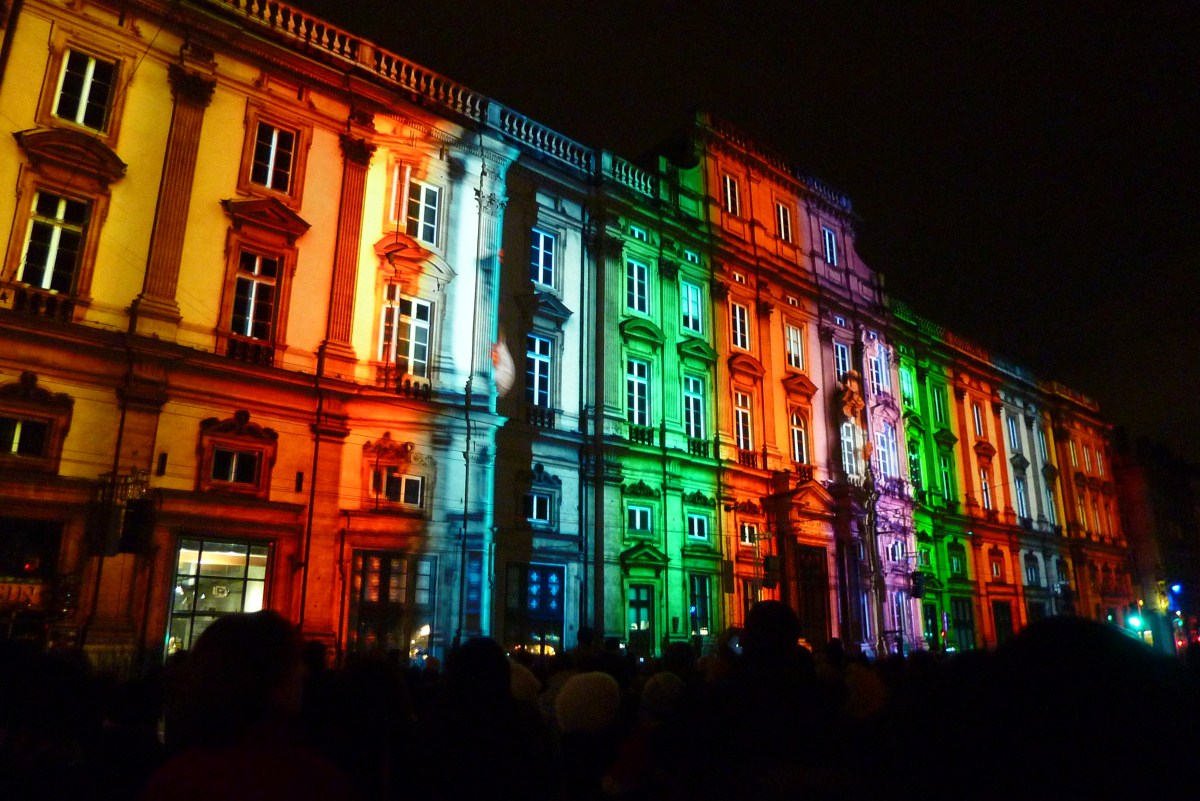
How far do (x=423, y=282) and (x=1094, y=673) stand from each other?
20763 millimetres

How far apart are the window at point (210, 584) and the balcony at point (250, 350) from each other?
163 inches

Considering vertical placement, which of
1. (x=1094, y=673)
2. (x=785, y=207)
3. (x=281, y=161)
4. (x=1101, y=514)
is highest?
Answer: (x=785, y=207)

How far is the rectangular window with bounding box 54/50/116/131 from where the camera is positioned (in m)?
17.1

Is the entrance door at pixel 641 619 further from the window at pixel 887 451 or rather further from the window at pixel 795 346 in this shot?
the window at pixel 887 451

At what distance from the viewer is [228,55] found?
19375mm

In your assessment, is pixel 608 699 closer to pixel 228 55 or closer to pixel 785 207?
pixel 228 55

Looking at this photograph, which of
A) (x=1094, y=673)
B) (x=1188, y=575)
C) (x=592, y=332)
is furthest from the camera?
(x=1188, y=575)

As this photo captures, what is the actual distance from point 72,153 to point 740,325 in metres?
21.1

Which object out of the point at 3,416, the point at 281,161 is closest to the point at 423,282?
the point at 281,161

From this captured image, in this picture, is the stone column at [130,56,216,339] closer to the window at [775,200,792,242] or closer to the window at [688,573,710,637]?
the window at [688,573,710,637]

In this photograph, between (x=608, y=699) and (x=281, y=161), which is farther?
(x=281, y=161)

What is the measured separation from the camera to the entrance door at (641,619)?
23.3 m

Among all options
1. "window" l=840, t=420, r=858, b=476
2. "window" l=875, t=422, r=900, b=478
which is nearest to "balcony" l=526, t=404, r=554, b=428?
"window" l=840, t=420, r=858, b=476

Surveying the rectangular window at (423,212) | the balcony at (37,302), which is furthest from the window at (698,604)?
the balcony at (37,302)
